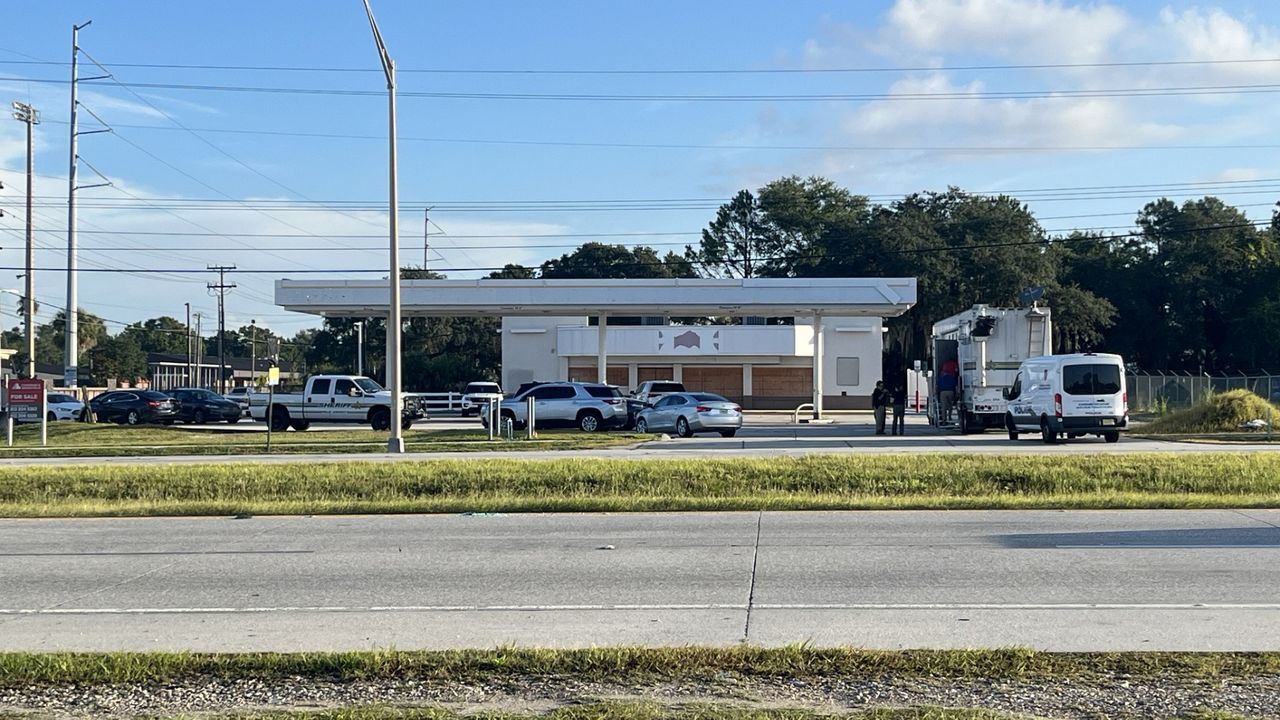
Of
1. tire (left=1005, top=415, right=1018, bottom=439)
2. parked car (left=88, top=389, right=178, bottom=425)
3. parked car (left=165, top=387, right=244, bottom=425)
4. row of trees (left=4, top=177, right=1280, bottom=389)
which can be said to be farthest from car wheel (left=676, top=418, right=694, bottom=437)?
row of trees (left=4, top=177, right=1280, bottom=389)

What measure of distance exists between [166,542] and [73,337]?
43.5m

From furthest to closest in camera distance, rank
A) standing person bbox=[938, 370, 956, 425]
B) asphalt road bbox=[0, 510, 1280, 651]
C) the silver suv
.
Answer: the silver suv
standing person bbox=[938, 370, 956, 425]
asphalt road bbox=[0, 510, 1280, 651]

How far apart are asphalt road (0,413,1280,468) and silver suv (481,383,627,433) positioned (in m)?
3.82

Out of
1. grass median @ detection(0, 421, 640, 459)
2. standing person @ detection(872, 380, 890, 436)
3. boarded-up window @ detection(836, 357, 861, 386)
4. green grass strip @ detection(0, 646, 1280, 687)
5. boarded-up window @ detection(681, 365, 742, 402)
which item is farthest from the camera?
boarded-up window @ detection(681, 365, 742, 402)

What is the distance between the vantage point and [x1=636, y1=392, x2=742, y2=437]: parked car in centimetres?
3700

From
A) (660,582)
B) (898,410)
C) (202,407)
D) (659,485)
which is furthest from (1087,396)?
(202,407)

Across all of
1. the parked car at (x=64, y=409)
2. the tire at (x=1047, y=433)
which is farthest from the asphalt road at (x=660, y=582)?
the parked car at (x=64, y=409)

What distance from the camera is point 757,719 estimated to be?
6.37 m

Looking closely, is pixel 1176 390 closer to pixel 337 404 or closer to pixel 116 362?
pixel 337 404

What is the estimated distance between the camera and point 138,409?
50844mm

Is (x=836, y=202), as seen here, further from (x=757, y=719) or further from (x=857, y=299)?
(x=757, y=719)

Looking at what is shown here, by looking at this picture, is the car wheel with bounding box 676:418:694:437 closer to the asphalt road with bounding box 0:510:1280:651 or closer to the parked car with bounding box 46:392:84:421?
the asphalt road with bounding box 0:510:1280:651

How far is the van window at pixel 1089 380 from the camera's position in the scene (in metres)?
30.4

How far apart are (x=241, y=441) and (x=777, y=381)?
3292 cm
